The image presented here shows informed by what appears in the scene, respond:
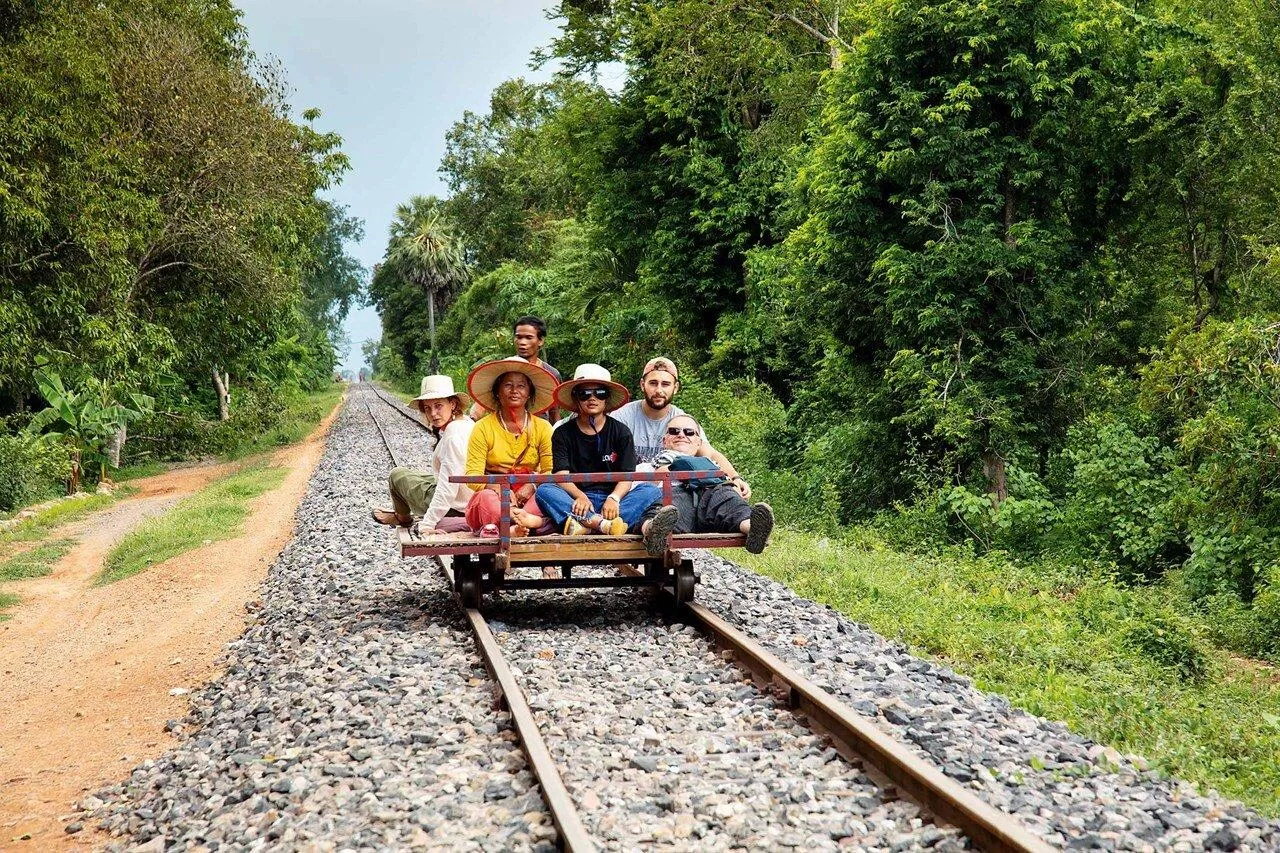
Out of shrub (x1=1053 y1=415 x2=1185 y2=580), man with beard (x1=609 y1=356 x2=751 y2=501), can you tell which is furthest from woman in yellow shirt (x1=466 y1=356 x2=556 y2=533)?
shrub (x1=1053 y1=415 x2=1185 y2=580)

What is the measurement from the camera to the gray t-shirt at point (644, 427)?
8812mm

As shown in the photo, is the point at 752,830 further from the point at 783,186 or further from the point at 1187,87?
the point at 783,186

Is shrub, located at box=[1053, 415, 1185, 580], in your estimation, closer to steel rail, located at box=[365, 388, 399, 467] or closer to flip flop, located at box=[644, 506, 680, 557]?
flip flop, located at box=[644, 506, 680, 557]

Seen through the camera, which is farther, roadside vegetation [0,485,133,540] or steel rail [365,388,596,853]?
roadside vegetation [0,485,133,540]

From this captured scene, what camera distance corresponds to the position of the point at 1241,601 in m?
12.0

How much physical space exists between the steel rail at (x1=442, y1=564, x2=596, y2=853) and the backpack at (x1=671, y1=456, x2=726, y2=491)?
1753 mm

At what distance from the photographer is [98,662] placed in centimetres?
990

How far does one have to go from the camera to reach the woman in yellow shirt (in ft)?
26.4

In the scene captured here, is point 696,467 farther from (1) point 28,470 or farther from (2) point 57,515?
(1) point 28,470

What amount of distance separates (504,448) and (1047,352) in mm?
9787

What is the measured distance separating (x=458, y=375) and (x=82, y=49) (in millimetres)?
37906

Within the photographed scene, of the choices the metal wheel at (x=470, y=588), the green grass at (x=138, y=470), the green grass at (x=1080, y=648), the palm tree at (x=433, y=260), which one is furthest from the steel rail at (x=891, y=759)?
the palm tree at (x=433, y=260)

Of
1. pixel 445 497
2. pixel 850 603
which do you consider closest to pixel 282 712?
pixel 445 497

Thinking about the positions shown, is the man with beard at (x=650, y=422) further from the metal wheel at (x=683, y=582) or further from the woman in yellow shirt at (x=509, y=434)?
the metal wheel at (x=683, y=582)
